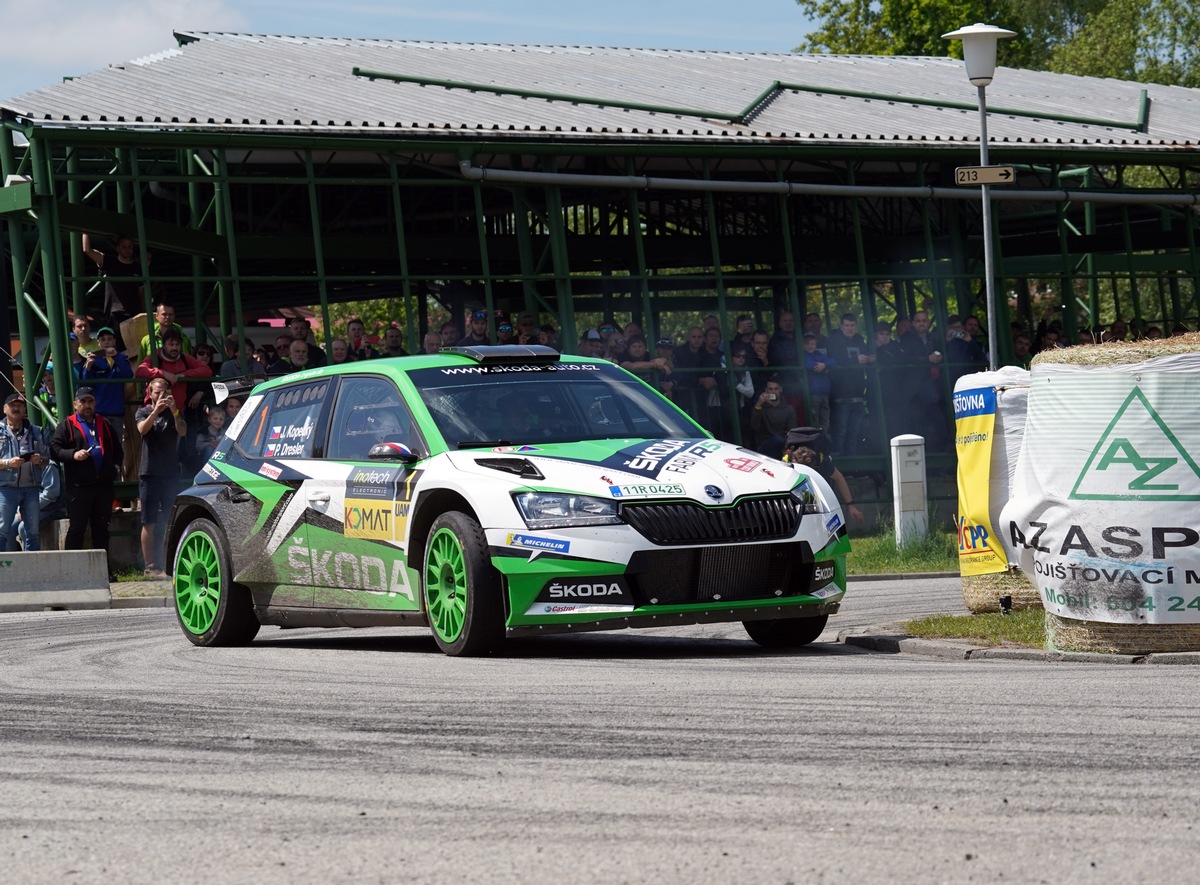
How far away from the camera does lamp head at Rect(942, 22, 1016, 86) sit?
19.7 meters

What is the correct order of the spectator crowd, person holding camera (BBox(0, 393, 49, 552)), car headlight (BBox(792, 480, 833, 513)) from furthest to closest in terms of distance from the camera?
1. the spectator crowd
2. person holding camera (BBox(0, 393, 49, 552))
3. car headlight (BBox(792, 480, 833, 513))

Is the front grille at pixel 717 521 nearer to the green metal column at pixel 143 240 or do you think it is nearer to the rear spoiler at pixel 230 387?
the rear spoiler at pixel 230 387

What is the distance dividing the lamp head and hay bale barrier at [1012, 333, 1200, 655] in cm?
1050

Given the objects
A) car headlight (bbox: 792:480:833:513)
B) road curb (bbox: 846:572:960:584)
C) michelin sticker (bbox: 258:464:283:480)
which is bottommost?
road curb (bbox: 846:572:960:584)

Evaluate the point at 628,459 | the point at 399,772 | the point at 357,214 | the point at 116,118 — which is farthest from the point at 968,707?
the point at 357,214

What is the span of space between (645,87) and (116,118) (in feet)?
30.5

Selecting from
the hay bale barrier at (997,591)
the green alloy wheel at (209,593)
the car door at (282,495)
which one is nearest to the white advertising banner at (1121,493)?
the hay bale barrier at (997,591)

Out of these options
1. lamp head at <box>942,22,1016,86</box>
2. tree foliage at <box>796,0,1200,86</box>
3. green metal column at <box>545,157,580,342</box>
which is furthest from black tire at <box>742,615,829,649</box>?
tree foliage at <box>796,0,1200,86</box>

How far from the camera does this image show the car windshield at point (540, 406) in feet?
35.5

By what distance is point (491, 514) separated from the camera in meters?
9.94

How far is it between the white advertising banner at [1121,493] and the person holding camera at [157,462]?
11.6 m

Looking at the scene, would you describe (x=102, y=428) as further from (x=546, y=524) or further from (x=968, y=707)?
(x=968, y=707)

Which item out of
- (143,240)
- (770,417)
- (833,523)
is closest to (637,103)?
(770,417)

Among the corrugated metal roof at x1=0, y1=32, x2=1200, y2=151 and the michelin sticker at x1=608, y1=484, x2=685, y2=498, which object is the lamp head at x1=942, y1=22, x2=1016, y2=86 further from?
the michelin sticker at x1=608, y1=484, x2=685, y2=498
